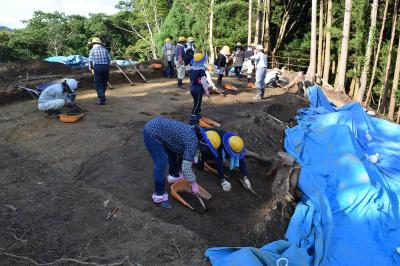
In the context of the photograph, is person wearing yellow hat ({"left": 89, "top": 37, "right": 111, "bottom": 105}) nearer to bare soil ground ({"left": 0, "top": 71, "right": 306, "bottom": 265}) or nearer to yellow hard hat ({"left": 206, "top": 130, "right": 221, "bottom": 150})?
bare soil ground ({"left": 0, "top": 71, "right": 306, "bottom": 265})

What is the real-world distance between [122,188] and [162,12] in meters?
29.4

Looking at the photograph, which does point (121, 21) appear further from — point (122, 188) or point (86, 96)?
point (122, 188)

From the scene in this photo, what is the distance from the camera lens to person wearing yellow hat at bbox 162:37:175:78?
486 inches

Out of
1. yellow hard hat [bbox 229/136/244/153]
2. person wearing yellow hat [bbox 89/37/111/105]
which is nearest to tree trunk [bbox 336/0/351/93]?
person wearing yellow hat [bbox 89/37/111/105]

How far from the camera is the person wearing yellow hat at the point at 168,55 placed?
12.4 meters

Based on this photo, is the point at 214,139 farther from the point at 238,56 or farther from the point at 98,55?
the point at 238,56

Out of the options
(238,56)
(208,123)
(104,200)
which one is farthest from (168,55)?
(104,200)

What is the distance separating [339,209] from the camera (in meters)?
5.52

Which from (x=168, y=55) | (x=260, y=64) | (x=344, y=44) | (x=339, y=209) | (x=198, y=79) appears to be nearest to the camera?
(x=339, y=209)

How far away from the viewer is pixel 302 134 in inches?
328

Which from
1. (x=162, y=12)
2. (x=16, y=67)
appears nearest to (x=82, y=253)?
(x=16, y=67)

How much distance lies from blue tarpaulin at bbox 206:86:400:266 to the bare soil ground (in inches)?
14.1

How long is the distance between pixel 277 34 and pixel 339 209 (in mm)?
21363

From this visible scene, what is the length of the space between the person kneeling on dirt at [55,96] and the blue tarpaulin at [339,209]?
4970 mm
